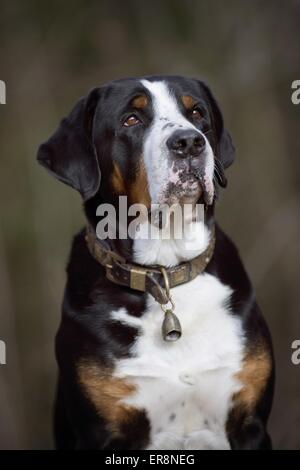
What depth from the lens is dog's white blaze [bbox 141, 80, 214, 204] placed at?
2795 mm

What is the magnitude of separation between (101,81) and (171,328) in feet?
6.49

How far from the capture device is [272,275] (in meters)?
4.54

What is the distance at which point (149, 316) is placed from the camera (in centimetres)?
299

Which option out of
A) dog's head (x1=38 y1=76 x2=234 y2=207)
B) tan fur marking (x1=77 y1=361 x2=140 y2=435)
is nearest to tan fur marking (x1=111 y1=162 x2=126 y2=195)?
dog's head (x1=38 y1=76 x2=234 y2=207)

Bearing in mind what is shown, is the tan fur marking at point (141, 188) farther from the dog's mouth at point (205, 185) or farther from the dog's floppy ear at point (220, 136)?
the dog's floppy ear at point (220, 136)

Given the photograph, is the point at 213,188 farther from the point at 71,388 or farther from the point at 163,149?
the point at 71,388

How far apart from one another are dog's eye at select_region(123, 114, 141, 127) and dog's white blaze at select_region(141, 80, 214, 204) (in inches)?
2.8

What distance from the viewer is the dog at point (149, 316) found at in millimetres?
2943

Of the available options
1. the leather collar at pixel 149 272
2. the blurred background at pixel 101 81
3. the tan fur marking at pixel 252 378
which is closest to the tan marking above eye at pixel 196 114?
the leather collar at pixel 149 272

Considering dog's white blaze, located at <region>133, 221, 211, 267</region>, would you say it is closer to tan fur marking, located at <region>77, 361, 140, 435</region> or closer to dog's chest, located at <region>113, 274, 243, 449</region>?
dog's chest, located at <region>113, 274, 243, 449</region>

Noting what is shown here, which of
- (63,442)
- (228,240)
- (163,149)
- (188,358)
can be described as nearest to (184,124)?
(163,149)

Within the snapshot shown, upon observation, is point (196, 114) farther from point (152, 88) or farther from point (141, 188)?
point (141, 188)

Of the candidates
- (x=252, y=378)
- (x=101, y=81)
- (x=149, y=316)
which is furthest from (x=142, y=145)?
(x=101, y=81)

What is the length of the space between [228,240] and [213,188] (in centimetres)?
40
